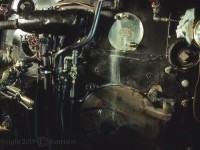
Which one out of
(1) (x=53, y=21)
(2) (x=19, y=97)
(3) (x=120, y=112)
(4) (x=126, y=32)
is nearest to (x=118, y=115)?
(3) (x=120, y=112)

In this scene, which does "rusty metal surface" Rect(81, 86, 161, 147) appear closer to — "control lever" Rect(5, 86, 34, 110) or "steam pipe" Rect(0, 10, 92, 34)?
"control lever" Rect(5, 86, 34, 110)

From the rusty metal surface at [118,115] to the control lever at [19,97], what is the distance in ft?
4.12

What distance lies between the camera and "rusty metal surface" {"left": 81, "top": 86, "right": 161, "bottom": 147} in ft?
16.1

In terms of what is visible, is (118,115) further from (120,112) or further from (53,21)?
(53,21)

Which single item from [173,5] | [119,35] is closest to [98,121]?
[119,35]

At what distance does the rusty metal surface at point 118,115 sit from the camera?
193 inches

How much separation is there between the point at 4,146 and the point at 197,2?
483 cm

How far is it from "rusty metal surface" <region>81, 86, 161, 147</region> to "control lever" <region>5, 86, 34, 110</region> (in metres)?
1.26

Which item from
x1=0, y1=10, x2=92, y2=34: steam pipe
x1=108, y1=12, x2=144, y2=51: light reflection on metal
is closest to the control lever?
x1=0, y1=10, x2=92, y2=34: steam pipe

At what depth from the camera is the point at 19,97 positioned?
482cm

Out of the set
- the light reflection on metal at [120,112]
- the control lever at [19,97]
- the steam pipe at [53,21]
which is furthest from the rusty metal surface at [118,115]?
the steam pipe at [53,21]

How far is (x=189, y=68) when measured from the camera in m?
4.74

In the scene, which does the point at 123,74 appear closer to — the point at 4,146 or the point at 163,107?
the point at 163,107

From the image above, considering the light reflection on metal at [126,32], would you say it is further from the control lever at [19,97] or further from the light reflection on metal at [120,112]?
the control lever at [19,97]
